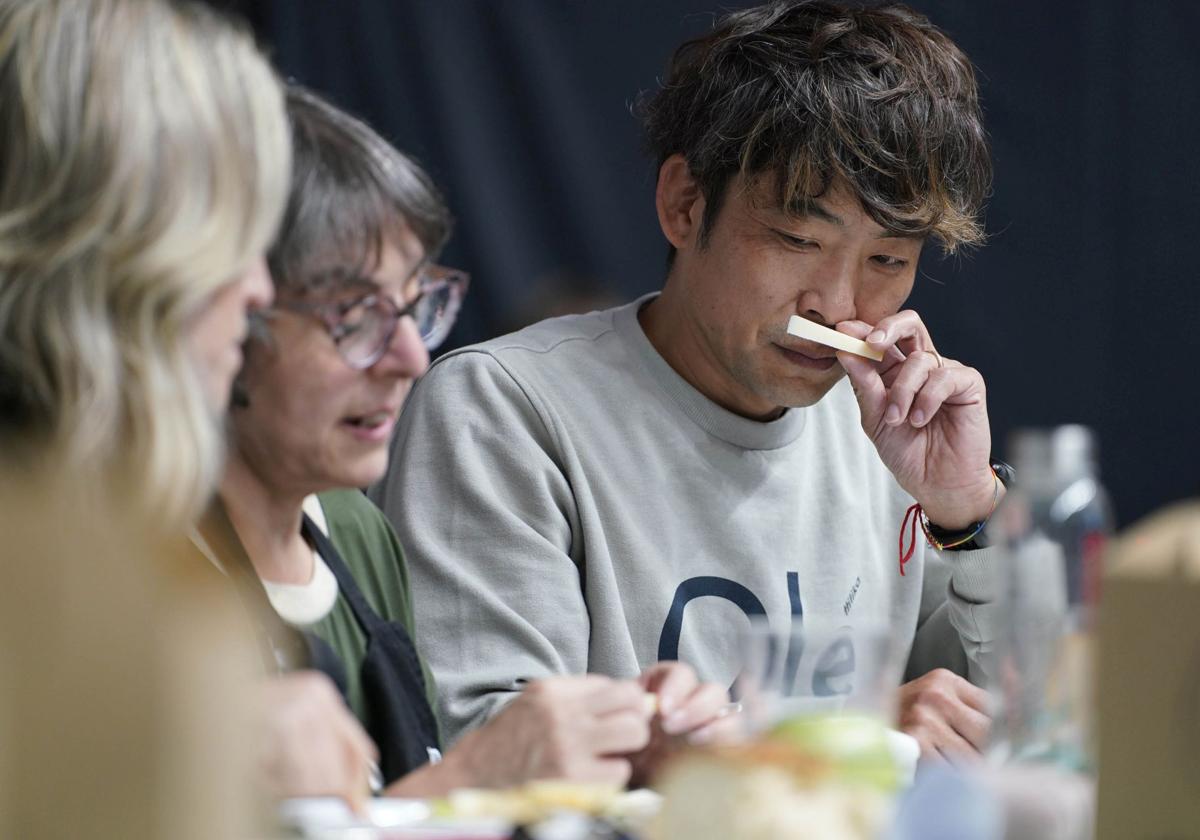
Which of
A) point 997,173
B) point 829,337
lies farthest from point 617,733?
point 997,173

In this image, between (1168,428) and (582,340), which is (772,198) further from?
(1168,428)

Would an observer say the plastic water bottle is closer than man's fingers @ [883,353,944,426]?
Yes

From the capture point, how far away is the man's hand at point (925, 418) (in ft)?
6.87

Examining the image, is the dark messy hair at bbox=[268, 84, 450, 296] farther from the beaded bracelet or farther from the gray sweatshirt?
the beaded bracelet

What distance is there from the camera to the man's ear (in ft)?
7.21

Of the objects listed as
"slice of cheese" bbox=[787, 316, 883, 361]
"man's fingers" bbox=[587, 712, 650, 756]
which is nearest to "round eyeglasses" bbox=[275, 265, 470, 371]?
"man's fingers" bbox=[587, 712, 650, 756]

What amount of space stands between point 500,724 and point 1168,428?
2080mm

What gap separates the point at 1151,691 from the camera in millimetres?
947

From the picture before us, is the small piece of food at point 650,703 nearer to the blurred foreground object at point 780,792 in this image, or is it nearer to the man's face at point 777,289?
the blurred foreground object at point 780,792

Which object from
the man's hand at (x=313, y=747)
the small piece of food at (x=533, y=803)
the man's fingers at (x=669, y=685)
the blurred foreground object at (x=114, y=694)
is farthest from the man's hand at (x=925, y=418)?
the blurred foreground object at (x=114, y=694)

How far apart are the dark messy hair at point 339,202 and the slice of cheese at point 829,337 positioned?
0.74 metres

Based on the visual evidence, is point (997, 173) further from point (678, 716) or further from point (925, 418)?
point (678, 716)

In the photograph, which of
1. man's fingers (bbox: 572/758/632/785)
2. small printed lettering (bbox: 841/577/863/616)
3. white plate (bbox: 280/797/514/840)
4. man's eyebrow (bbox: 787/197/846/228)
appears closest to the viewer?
white plate (bbox: 280/797/514/840)

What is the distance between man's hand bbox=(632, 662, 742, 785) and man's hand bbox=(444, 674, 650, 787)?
1.3 inches
